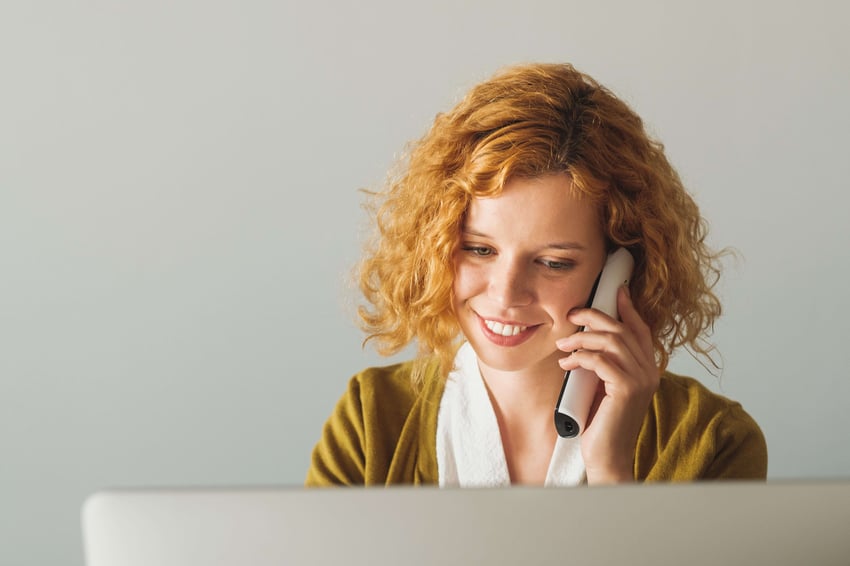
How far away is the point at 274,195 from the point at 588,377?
1016mm

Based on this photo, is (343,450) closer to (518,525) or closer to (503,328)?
(503,328)

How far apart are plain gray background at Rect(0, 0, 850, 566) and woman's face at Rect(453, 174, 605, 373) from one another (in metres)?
0.73

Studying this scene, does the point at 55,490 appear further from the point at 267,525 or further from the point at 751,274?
the point at 267,525

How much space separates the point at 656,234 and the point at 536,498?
959mm

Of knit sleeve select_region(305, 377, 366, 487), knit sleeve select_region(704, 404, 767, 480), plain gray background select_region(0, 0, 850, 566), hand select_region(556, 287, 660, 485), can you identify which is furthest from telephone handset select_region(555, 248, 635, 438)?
plain gray background select_region(0, 0, 850, 566)

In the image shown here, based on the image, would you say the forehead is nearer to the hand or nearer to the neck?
the hand

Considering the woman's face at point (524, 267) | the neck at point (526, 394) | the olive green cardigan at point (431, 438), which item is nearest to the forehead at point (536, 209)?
the woman's face at point (524, 267)

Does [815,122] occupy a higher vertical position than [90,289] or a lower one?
higher

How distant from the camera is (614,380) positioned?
1.47 meters

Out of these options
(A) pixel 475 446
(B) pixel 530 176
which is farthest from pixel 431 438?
(B) pixel 530 176

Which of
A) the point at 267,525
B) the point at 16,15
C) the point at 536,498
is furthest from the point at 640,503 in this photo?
the point at 16,15

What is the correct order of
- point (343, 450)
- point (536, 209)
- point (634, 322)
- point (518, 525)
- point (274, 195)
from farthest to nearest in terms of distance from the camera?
point (274, 195)
point (343, 450)
point (634, 322)
point (536, 209)
point (518, 525)

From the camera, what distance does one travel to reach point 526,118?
1.44 m

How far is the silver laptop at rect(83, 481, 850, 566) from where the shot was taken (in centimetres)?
67
